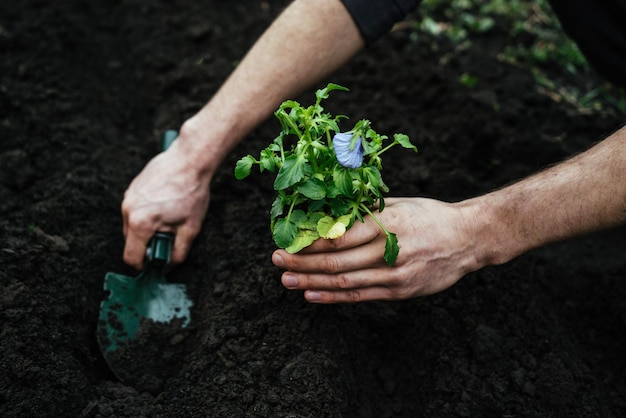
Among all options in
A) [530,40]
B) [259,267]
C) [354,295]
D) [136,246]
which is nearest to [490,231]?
[354,295]

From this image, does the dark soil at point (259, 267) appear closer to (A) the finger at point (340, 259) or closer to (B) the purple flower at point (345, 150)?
(A) the finger at point (340, 259)

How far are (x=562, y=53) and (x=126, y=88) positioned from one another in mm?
2631

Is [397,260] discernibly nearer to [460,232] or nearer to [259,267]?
[460,232]

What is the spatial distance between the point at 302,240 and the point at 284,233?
0.20ft

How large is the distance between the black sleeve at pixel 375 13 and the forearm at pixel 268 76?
0.04 m

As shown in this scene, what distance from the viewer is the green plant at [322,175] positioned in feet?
5.65

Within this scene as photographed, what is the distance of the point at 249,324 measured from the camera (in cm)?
227

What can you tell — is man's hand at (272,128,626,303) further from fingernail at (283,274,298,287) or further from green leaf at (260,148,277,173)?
green leaf at (260,148,277,173)

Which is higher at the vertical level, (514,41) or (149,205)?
(149,205)

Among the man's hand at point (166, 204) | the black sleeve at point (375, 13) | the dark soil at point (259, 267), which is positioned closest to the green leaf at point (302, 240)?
the dark soil at point (259, 267)

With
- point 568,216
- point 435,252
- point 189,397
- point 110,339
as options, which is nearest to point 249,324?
point 189,397

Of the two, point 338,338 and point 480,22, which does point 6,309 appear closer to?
point 338,338

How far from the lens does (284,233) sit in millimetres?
1802

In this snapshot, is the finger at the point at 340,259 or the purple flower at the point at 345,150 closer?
the purple flower at the point at 345,150
